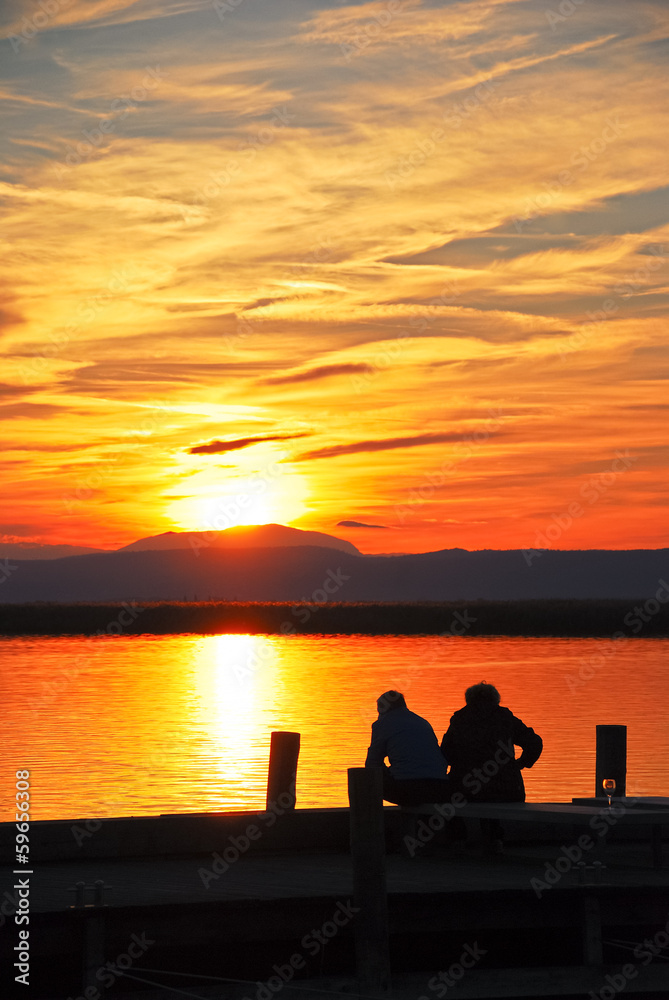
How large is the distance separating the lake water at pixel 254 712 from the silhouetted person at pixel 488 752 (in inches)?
358

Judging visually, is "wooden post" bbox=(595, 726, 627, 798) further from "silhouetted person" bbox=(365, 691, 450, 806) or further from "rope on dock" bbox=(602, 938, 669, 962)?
"rope on dock" bbox=(602, 938, 669, 962)

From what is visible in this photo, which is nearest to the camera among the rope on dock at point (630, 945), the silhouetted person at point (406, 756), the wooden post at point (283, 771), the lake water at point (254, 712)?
the rope on dock at point (630, 945)

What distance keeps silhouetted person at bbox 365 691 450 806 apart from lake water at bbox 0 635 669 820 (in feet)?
29.2

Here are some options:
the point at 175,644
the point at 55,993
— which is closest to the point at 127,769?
the point at 55,993

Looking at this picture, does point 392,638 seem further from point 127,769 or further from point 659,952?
point 659,952

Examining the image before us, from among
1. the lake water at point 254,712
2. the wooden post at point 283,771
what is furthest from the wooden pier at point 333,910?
the lake water at point 254,712

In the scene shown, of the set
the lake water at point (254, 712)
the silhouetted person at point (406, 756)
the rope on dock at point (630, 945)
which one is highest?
the lake water at point (254, 712)

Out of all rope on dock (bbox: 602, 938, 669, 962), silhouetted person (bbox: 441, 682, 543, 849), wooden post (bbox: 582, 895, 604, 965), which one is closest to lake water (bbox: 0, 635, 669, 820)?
silhouetted person (bbox: 441, 682, 543, 849)

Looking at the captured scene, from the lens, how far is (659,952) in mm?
10977

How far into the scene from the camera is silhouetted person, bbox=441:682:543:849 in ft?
39.7

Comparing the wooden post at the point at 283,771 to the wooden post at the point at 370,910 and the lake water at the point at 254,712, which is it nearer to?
the wooden post at the point at 370,910

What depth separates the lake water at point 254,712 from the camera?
23.0 metres

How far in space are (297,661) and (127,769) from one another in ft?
130

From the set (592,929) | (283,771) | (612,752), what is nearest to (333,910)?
(592,929)
